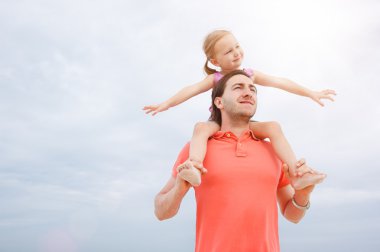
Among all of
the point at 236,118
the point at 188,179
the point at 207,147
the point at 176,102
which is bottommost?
the point at 188,179

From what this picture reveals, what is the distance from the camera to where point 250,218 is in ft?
14.4

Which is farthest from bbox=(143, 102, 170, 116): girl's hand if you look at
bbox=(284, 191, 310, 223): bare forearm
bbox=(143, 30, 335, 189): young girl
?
bbox=(284, 191, 310, 223): bare forearm

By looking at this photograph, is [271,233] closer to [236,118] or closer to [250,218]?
[250,218]

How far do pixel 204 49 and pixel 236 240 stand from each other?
9.87ft

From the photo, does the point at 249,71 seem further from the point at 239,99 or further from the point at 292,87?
the point at 239,99

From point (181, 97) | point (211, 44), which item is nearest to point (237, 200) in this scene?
point (181, 97)

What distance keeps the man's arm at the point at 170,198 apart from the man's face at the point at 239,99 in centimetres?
99

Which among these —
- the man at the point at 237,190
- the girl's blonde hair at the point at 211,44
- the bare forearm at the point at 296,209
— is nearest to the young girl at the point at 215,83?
the girl's blonde hair at the point at 211,44

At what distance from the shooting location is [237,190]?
4.46m

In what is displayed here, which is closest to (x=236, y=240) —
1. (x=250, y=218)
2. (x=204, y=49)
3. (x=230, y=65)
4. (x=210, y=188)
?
(x=250, y=218)

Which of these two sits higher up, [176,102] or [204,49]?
[204,49]

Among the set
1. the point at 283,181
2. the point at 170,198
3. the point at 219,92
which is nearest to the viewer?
the point at 170,198

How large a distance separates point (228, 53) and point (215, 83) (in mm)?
→ 514

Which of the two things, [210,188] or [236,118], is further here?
[236,118]
